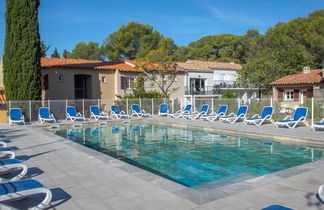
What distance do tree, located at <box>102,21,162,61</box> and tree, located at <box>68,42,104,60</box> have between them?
6454 millimetres

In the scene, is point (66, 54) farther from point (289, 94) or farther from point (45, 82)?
point (289, 94)

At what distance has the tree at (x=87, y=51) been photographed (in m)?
47.9

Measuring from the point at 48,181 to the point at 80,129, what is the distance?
10960mm

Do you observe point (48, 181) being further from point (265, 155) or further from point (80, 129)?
point (80, 129)

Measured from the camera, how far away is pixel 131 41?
131ft

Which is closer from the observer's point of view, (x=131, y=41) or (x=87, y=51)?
(x=131, y=41)

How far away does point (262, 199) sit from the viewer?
4.34 m

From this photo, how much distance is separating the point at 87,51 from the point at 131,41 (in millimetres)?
12691

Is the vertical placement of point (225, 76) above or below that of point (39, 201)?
above

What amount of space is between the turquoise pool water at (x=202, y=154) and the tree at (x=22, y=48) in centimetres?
767

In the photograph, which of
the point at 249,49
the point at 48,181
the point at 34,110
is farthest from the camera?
the point at 249,49

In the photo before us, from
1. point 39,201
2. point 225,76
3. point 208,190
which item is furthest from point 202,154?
point 225,76

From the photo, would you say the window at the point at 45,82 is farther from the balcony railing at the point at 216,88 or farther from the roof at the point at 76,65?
the balcony railing at the point at 216,88

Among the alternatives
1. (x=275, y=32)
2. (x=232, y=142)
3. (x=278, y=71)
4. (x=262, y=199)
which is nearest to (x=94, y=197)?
(x=262, y=199)
